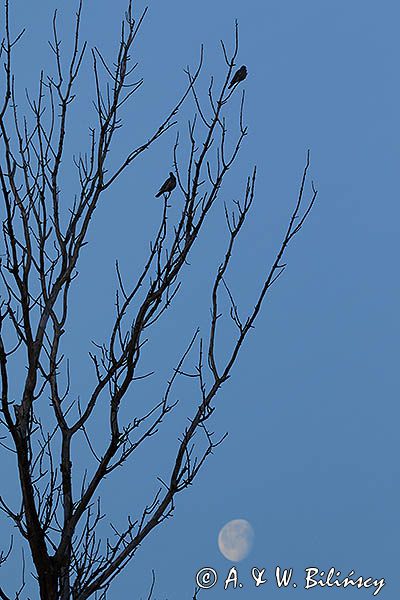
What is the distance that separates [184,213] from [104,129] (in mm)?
414

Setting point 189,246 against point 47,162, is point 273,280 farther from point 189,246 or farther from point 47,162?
point 47,162

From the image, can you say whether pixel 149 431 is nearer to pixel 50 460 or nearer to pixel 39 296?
pixel 50 460

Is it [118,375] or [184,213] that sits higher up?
[184,213]

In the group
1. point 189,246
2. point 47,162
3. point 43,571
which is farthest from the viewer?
point 47,162

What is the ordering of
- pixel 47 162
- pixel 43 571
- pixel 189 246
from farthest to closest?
1. pixel 47 162
2. pixel 189 246
3. pixel 43 571

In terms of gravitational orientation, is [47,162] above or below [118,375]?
above

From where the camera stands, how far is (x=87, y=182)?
9.23 ft

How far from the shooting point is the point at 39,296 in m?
2.68

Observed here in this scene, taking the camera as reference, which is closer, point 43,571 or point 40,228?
point 43,571

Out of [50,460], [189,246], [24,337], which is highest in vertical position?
[189,246]

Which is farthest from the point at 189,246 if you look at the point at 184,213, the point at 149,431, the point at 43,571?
the point at 43,571

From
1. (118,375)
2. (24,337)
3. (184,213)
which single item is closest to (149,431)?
(118,375)

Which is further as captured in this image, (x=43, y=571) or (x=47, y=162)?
(x=47, y=162)

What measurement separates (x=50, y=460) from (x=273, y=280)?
3.25 feet
